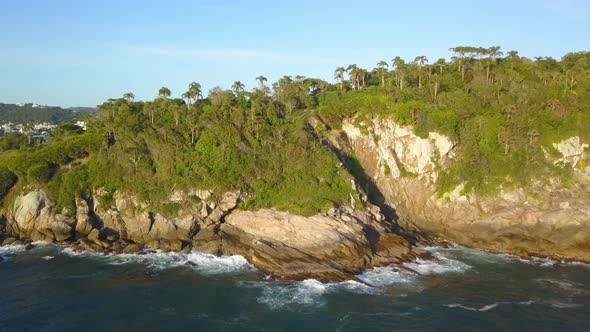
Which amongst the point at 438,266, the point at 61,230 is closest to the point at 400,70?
the point at 438,266

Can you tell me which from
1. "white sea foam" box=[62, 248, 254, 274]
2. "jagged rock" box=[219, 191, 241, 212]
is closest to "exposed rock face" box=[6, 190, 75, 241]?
"white sea foam" box=[62, 248, 254, 274]

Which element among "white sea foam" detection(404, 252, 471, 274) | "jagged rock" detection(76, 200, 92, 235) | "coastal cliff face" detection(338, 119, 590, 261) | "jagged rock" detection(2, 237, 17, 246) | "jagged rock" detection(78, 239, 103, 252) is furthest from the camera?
"jagged rock" detection(76, 200, 92, 235)

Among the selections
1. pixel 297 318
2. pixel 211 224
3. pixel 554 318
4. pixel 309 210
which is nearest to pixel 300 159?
pixel 309 210

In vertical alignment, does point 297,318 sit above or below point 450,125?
below

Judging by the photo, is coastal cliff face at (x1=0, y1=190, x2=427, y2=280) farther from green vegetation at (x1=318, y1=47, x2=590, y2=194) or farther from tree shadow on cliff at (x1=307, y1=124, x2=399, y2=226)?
green vegetation at (x1=318, y1=47, x2=590, y2=194)

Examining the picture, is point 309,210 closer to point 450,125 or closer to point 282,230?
point 282,230

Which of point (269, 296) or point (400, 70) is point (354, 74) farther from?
point (269, 296)
